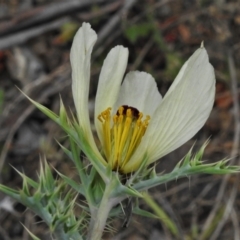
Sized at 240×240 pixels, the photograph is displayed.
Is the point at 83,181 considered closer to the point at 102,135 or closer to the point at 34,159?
the point at 102,135

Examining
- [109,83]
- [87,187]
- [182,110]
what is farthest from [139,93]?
[87,187]

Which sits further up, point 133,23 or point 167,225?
point 133,23

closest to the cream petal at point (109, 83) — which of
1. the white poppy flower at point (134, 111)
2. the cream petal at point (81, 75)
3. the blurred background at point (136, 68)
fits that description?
the white poppy flower at point (134, 111)

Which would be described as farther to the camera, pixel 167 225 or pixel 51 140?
pixel 51 140

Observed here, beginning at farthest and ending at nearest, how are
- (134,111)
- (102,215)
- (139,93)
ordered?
(139,93)
(134,111)
(102,215)

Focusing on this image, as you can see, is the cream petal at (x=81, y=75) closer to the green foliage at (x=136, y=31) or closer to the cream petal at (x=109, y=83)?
the cream petal at (x=109, y=83)

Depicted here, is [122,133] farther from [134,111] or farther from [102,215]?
[102,215]

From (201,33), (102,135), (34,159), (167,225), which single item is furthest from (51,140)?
(102,135)

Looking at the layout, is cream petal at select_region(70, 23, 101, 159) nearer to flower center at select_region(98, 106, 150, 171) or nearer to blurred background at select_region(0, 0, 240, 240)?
flower center at select_region(98, 106, 150, 171)
